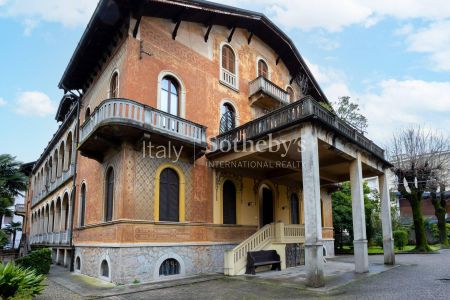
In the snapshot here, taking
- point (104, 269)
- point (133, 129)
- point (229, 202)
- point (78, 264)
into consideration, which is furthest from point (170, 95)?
point (78, 264)

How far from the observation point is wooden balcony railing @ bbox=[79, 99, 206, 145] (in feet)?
37.4

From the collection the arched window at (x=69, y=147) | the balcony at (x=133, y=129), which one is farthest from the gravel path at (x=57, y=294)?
the arched window at (x=69, y=147)

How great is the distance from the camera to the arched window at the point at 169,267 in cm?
1246

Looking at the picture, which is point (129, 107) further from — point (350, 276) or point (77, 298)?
point (350, 276)

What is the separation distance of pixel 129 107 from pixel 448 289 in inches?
441

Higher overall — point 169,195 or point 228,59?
point 228,59

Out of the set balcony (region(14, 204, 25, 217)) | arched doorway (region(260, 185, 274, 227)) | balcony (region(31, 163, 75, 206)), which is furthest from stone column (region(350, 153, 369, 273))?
balcony (region(14, 204, 25, 217))

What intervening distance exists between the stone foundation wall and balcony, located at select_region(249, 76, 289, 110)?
7789mm

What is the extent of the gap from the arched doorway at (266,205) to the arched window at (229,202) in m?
2.40

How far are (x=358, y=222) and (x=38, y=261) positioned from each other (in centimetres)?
→ 1341

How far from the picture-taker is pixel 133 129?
11727 mm

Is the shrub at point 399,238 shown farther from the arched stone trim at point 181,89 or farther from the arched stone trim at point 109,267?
the arched stone trim at point 109,267

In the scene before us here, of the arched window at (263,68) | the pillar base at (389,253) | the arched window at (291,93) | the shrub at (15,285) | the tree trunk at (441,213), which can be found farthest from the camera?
the tree trunk at (441,213)

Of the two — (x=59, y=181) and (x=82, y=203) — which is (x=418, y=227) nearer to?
(x=82, y=203)
